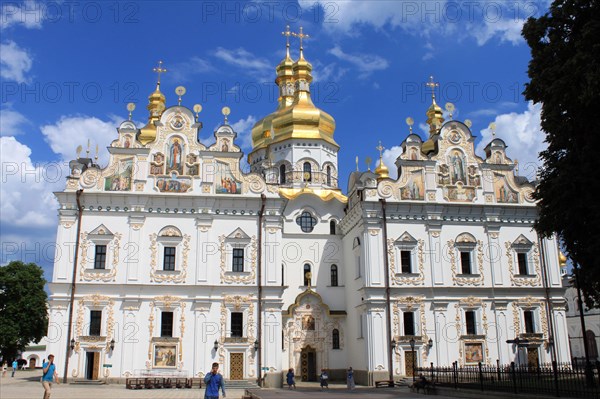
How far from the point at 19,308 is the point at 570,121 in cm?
4429

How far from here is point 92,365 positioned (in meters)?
29.5

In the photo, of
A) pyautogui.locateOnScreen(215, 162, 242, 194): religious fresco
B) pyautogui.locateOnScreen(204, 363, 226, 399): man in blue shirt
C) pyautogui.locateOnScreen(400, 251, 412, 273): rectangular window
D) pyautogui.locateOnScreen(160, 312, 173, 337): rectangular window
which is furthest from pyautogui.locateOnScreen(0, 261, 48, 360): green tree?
pyautogui.locateOnScreen(204, 363, 226, 399): man in blue shirt

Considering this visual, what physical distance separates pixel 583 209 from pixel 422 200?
1533 centimetres

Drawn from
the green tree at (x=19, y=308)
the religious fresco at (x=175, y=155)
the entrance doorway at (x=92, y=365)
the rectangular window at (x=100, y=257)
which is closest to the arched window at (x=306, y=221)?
the religious fresco at (x=175, y=155)

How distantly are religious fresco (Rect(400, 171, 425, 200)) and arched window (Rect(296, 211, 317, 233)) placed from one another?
6993mm

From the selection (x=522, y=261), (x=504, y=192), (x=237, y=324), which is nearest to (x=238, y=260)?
(x=237, y=324)

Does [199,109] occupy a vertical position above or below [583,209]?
above

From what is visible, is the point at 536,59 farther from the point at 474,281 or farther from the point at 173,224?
the point at 173,224

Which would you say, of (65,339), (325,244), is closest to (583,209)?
(325,244)

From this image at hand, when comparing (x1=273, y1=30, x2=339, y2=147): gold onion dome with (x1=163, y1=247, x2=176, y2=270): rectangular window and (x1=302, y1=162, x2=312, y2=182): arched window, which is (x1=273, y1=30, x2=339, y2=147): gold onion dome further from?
(x1=163, y1=247, x2=176, y2=270): rectangular window

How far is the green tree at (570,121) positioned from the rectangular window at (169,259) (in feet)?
61.6

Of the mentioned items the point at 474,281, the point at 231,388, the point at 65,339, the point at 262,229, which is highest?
the point at 262,229

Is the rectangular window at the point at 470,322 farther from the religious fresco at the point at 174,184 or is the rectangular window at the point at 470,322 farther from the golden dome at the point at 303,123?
the religious fresco at the point at 174,184

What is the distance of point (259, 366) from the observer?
3005cm
